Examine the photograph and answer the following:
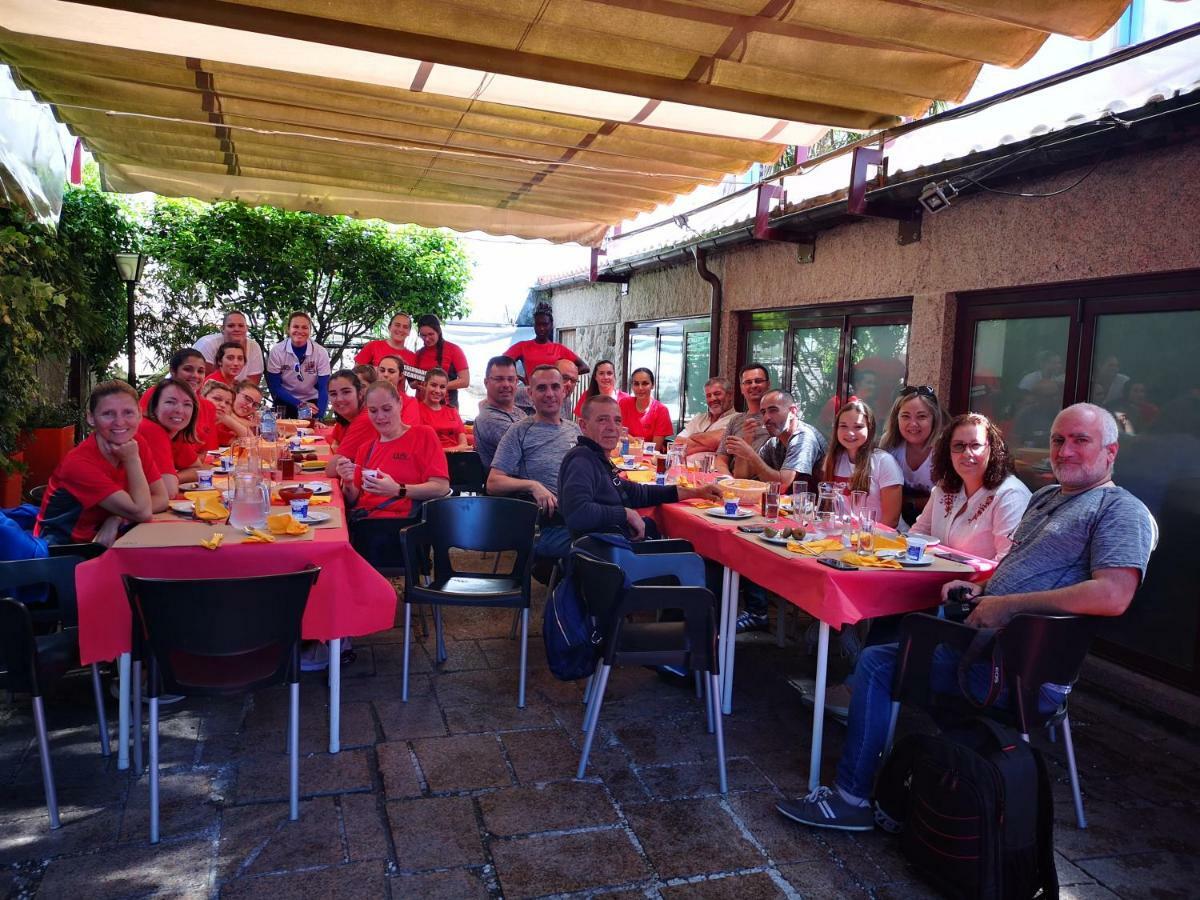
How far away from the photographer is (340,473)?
4.70 meters

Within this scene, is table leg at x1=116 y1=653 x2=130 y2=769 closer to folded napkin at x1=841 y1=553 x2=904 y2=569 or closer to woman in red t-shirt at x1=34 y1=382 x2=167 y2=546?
woman in red t-shirt at x1=34 y1=382 x2=167 y2=546

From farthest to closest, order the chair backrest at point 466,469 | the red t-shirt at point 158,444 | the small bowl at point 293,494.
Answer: the chair backrest at point 466,469 < the red t-shirt at point 158,444 < the small bowl at point 293,494

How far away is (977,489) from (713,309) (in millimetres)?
5728

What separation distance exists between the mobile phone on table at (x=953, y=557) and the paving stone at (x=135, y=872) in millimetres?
2816

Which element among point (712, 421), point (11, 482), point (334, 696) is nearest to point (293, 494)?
point (334, 696)

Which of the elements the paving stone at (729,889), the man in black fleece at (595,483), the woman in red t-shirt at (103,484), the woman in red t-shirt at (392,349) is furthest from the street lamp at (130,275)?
the paving stone at (729,889)

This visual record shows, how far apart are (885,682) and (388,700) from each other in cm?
214

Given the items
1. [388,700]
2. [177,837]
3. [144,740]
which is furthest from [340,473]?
[177,837]

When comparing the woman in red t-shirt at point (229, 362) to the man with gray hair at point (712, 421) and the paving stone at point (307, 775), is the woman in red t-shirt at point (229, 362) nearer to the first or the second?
the man with gray hair at point (712, 421)

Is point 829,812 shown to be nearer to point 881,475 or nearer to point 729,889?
point 729,889

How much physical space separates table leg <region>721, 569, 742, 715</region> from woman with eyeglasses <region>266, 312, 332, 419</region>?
5806mm

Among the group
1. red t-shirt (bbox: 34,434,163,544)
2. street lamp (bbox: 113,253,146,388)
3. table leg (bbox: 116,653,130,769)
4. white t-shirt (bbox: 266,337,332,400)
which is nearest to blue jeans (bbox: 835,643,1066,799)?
table leg (bbox: 116,653,130,769)

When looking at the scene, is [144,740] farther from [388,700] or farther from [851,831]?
[851,831]

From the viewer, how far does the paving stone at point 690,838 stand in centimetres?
266
